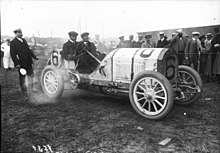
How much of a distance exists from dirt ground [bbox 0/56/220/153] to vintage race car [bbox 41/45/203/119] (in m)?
0.30

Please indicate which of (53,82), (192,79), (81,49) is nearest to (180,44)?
(192,79)

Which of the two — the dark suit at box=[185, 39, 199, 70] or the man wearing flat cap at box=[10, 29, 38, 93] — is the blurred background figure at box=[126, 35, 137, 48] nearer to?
the dark suit at box=[185, 39, 199, 70]

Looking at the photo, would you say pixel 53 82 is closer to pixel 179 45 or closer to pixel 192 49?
pixel 179 45

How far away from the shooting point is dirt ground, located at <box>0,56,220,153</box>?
305 centimetres

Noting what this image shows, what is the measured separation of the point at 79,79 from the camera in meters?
5.43

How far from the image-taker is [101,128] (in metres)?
3.71

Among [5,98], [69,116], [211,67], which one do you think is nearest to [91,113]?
[69,116]

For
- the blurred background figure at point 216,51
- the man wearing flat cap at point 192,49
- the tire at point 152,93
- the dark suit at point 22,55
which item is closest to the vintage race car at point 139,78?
the tire at point 152,93

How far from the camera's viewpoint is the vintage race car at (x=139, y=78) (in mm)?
4096

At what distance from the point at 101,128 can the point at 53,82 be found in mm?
2496

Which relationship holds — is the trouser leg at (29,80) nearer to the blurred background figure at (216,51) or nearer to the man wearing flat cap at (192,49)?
the man wearing flat cap at (192,49)

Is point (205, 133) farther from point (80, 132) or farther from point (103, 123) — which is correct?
point (80, 132)

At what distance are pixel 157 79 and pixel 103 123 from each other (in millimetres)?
1238

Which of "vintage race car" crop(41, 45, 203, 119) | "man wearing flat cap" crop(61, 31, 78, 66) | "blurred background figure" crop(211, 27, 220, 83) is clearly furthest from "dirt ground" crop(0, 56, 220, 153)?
"blurred background figure" crop(211, 27, 220, 83)
